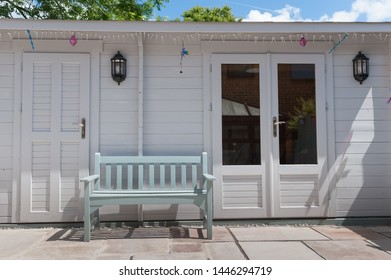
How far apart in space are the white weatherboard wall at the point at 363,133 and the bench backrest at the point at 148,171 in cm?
165

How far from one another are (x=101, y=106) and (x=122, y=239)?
148 cm

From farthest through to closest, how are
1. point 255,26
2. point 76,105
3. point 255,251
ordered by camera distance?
1. point 76,105
2. point 255,26
3. point 255,251

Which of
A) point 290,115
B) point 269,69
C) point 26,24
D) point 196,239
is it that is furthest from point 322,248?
point 26,24

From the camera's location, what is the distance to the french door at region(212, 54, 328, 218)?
4129 mm

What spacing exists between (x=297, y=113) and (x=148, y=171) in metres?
1.81

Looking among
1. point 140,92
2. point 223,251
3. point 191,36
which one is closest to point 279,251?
point 223,251

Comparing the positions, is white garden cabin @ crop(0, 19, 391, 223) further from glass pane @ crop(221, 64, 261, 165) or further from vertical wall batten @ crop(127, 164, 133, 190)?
vertical wall batten @ crop(127, 164, 133, 190)

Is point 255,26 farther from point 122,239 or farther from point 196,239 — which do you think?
point 122,239

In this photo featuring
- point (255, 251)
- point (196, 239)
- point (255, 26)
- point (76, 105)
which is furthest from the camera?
point (76, 105)

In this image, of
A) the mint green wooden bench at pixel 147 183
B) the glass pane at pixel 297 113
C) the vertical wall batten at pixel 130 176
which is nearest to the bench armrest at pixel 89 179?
the mint green wooden bench at pixel 147 183

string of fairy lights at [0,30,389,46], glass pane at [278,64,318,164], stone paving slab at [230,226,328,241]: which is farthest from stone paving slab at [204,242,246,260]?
string of fairy lights at [0,30,389,46]

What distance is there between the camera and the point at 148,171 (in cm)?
409

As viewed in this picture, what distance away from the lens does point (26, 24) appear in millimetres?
3666

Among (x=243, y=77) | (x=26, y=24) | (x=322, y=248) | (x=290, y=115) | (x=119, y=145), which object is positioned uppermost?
(x=26, y=24)
